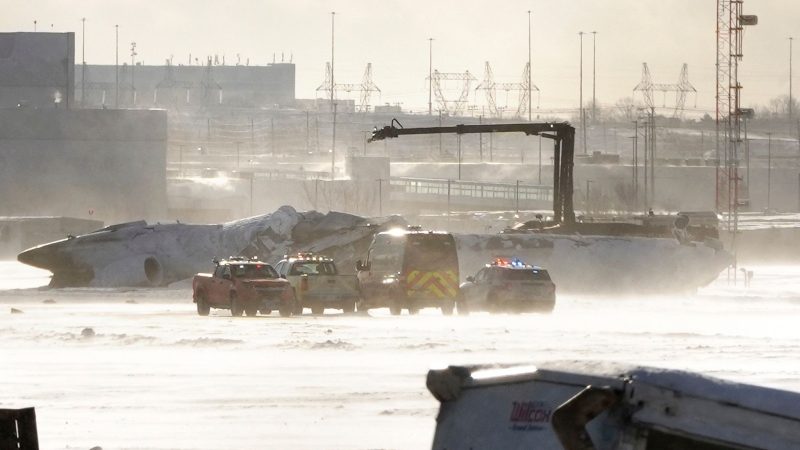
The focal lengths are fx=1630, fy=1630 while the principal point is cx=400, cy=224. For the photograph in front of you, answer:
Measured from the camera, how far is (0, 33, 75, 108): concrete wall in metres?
124

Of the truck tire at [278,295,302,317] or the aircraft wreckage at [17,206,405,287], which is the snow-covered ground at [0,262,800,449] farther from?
the aircraft wreckage at [17,206,405,287]

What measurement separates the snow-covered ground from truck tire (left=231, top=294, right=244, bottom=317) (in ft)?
2.60

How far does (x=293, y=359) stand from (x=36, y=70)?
10375 centimetres

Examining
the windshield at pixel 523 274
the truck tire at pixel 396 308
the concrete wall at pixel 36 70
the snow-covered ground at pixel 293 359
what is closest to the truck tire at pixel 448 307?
the snow-covered ground at pixel 293 359

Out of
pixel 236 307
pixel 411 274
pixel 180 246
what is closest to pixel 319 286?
pixel 411 274

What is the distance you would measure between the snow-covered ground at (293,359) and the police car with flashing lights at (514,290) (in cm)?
105

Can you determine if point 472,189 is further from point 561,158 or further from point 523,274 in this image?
point 523,274

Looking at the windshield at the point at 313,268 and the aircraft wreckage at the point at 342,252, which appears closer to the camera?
the windshield at the point at 313,268

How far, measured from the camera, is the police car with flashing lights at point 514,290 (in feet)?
146

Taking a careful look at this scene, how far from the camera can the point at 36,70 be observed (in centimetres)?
12625

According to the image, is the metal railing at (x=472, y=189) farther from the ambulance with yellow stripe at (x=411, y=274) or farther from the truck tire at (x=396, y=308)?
the truck tire at (x=396, y=308)

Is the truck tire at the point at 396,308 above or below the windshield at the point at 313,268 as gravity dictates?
below

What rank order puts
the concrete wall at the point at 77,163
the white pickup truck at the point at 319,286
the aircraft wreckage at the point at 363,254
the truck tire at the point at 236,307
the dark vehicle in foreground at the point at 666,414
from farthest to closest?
the concrete wall at the point at 77,163
the aircraft wreckage at the point at 363,254
the white pickup truck at the point at 319,286
the truck tire at the point at 236,307
the dark vehicle in foreground at the point at 666,414

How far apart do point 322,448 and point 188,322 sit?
73.9ft
